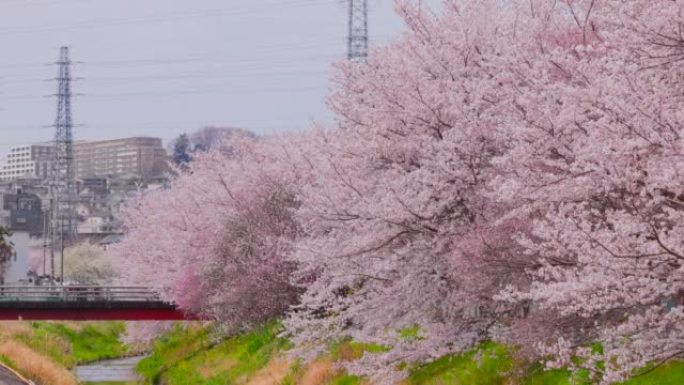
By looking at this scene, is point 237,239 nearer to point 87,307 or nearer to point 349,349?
point 349,349

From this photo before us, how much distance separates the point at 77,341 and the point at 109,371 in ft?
48.5

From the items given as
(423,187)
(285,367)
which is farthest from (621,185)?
(285,367)

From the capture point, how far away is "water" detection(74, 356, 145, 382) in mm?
57022

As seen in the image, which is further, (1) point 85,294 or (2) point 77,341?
(2) point 77,341

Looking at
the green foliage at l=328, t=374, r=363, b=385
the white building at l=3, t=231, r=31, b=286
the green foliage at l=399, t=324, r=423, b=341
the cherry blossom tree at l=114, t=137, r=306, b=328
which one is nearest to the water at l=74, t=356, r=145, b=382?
the cherry blossom tree at l=114, t=137, r=306, b=328

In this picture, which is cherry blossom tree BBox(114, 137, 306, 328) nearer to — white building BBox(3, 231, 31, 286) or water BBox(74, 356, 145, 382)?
water BBox(74, 356, 145, 382)

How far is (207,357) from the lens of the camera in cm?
5003

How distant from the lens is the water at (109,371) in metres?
57.0

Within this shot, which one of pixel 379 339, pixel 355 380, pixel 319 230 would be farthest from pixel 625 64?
pixel 319 230

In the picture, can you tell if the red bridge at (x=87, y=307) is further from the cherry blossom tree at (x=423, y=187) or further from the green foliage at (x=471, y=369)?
the green foliage at (x=471, y=369)

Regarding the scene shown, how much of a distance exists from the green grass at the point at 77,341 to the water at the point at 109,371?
0.76m

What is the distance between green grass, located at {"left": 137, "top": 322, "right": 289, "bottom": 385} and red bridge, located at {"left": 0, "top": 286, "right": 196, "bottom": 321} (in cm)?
191

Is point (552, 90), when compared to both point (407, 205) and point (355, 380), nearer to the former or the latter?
point (407, 205)

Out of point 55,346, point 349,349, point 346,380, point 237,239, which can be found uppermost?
point 237,239
